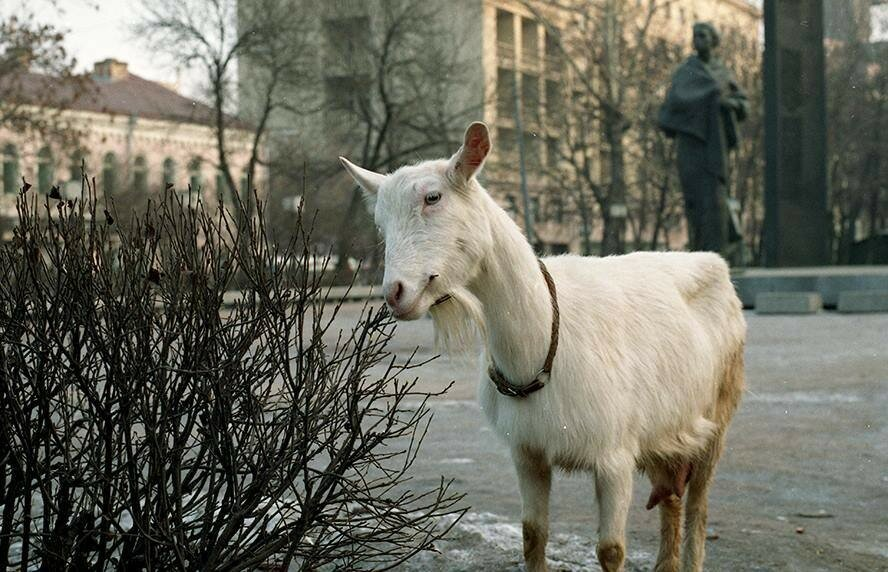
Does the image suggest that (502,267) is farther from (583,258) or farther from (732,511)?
(732,511)

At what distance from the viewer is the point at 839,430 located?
9.97 metres

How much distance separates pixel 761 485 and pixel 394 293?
4.83m

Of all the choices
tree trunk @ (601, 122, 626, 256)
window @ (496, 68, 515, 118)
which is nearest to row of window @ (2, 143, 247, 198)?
window @ (496, 68, 515, 118)

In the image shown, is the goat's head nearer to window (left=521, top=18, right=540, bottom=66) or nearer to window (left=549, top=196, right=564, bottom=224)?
window (left=549, top=196, right=564, bottom=224)

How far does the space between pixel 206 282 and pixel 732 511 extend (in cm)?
426

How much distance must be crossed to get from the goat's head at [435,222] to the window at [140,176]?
32382mm

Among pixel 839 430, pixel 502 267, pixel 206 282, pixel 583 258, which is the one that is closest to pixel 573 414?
pixel 502 267

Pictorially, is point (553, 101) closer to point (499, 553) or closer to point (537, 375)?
point (499, 553)

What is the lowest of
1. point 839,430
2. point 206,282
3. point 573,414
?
point 839,430

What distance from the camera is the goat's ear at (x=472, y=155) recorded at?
391cm

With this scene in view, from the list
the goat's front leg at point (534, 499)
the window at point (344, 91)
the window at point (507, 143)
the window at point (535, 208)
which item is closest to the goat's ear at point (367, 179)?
→ the goat's front leg at point (534, 499)

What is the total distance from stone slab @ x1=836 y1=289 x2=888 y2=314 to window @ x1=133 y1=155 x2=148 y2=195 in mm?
19327

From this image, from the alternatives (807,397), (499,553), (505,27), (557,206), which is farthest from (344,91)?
(499,553)

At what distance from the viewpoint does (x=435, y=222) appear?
3869mm
